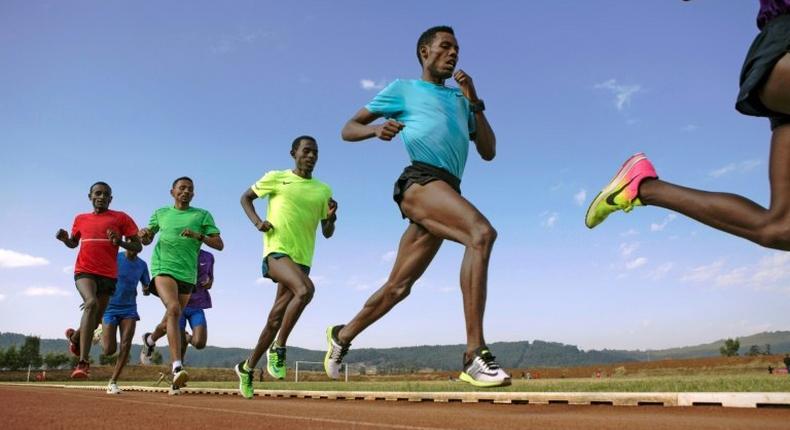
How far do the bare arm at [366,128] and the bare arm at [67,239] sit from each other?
5.47 metres

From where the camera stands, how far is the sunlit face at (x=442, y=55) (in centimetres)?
496

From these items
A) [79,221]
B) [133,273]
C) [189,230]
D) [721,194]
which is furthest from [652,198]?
[133,273]

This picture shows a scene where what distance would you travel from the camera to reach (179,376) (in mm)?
7902

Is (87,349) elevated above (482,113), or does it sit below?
below

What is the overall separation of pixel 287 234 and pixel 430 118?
3.02 meters

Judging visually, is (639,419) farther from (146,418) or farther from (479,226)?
(146,418)

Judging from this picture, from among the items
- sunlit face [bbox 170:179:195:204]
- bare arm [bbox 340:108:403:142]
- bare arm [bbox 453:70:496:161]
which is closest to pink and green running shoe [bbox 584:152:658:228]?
bare arm [bbox 453:70:496:161]

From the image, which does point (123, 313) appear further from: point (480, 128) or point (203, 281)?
point (480, 128)

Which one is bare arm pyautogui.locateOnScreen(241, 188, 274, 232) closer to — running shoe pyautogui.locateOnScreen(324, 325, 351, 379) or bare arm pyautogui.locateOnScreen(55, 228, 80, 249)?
running shoe pyautogui.locateOnScreen(324, 325, 351, 379)

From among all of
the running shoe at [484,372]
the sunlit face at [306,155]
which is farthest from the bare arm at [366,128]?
the sunlit face at [306,155]

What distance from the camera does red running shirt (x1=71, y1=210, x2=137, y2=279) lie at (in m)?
8.73

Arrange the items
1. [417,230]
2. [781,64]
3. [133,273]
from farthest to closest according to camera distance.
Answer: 1. [133,273]
2. [417,230]
3. [781,64]

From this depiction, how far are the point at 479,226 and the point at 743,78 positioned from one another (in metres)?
1.72

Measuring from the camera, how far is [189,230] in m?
8.34
